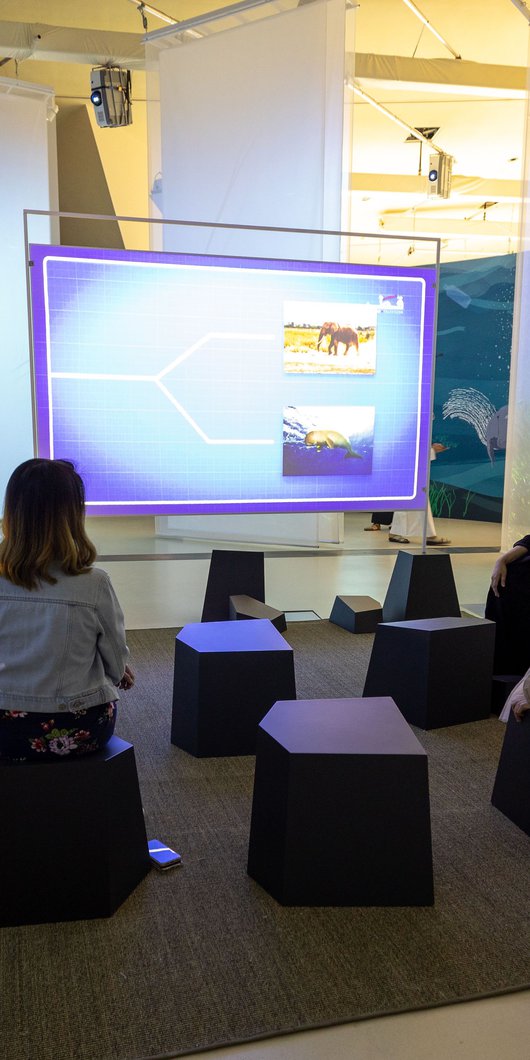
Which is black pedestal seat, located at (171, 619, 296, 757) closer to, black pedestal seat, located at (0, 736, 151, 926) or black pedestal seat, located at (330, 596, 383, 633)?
black pedestal seat, located at (0, 736, 151, 926)

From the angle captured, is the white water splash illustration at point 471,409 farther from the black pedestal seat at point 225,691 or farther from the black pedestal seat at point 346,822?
the black pedestal seat at point 346,822

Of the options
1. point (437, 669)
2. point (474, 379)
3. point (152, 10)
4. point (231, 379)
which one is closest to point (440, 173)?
point (474, 379)

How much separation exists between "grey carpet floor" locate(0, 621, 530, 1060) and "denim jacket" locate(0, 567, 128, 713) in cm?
47

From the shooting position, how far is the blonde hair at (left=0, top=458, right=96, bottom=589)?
2076mm

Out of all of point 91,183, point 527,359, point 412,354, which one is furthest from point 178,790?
point 91,183

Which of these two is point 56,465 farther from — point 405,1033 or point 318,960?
point 405,1033

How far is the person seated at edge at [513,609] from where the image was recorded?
3785 millimetres

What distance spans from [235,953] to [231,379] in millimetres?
3492

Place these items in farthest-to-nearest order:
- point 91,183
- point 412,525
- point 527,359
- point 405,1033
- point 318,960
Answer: point 91,183 → point 412,525 → point 527,359 → point 318,960 → point 405,1033

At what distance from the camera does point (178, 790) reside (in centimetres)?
291

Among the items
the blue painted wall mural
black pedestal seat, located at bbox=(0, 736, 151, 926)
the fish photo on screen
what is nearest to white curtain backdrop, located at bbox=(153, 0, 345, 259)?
the blue painted wall mural

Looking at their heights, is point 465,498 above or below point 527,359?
below

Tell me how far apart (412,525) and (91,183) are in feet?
20.8

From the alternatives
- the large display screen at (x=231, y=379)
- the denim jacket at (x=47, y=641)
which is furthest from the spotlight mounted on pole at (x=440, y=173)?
the denim jacket at (x=47, y=641)
